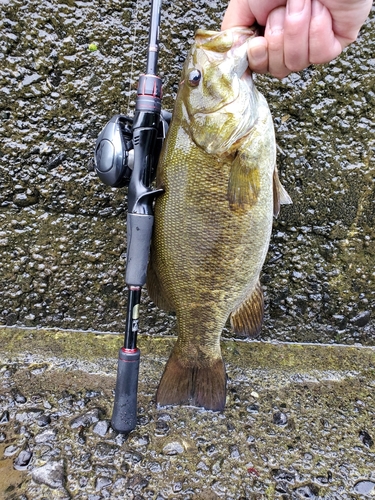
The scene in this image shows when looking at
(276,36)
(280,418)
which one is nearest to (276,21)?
(276,36)

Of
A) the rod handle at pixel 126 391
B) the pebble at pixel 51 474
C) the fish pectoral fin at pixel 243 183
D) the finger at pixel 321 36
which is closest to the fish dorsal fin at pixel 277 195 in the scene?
the fish pectoral fin at pixel 243 183

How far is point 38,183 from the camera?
2.15m

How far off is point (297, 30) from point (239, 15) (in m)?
0.29

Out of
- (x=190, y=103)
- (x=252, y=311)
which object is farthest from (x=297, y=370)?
(x=190, y=103)

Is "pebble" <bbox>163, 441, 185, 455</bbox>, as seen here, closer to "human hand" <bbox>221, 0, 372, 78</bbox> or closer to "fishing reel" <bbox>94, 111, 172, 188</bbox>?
"fishing reel" <bbox>94, 111, 172, 188</bbox>

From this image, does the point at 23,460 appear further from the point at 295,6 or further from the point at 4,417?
the point at 295,6

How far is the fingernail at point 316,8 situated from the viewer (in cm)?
119

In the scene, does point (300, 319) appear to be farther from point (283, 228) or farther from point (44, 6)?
point (44, 6)

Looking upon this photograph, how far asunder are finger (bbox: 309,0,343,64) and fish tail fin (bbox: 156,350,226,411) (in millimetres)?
1241

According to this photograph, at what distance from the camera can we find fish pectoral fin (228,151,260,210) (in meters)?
1.50

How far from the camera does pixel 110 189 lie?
2152 millimetres

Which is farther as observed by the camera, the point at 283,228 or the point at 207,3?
the point at 283,228

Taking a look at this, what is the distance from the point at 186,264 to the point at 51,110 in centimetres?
115

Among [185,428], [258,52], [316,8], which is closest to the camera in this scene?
[316,8]
